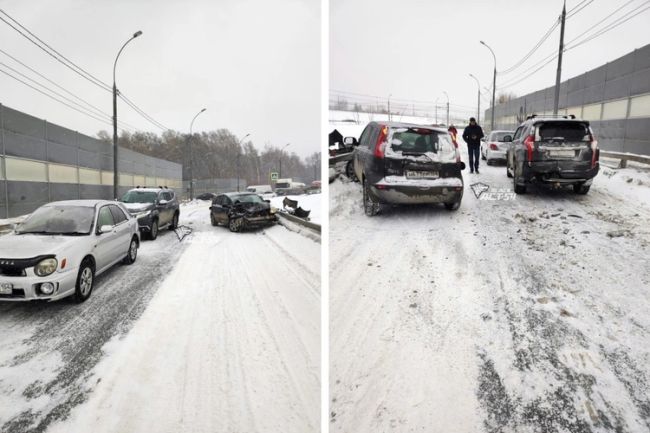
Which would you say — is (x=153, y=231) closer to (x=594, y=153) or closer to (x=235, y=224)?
(x=235, y=224)

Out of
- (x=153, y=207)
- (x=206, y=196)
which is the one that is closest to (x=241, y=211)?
(x=206, y=196)

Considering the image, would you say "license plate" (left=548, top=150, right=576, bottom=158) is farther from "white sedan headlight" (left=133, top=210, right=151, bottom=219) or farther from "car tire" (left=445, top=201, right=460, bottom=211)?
"white sedan headlight" (left=133, top=210, right=151, bottom=219)

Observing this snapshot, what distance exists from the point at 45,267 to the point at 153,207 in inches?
25.5

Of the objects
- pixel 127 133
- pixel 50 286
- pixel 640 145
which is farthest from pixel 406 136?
pixel 50 286

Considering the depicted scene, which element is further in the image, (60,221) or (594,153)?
(594,153)

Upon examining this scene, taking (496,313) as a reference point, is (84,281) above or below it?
above

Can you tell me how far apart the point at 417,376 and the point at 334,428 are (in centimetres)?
46

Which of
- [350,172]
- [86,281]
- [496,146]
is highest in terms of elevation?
[496,146]

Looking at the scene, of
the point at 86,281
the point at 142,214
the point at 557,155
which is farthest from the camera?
the point at 557,155

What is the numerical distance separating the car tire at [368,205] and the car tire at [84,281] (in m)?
1.47

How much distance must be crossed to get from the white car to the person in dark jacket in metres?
2.49

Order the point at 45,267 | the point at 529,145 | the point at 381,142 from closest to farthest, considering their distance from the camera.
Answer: the point at 45,267, the point at 381,142, the point at 529,145

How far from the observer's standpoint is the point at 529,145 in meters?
2.53

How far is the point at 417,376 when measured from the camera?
4.93ft
